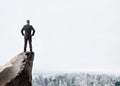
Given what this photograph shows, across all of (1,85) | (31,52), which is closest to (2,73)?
(1,85)

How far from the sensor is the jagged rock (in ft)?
123

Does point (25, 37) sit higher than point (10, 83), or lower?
higher

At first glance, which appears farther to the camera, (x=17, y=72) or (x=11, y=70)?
(x=11, y=70)

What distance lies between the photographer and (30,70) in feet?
129

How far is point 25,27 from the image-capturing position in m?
41.5

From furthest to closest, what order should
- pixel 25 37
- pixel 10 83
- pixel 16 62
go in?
pixel 25 37 < pixel 16 62 < pixel 10 83

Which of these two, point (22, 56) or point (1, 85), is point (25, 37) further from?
point (1, 85)

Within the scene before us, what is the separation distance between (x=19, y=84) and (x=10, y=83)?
3.75ft

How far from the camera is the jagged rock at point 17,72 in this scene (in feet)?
123

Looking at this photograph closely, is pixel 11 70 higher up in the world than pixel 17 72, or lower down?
higher up

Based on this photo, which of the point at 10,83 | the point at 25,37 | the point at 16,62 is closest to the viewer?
the point at 10,83

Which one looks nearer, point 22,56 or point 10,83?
point 10,83

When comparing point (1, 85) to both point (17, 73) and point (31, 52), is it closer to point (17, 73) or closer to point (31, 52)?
point (17, 73)

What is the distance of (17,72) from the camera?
37656mm
